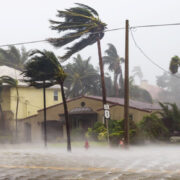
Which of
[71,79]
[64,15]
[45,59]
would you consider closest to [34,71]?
[45,59]

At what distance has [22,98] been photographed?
1770 inches

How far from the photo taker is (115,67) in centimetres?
7475

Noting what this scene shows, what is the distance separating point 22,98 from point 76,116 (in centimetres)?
901

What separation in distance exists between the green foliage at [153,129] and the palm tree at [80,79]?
120 feet

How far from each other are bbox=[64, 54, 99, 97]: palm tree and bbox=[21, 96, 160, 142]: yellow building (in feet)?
73.0

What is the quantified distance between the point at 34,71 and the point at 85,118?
44.1 feet

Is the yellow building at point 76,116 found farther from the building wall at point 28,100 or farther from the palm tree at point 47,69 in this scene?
the palm tree at point 47,69

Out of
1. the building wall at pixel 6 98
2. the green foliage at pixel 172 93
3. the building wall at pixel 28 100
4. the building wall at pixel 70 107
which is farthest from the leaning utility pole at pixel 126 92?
the green foliage at pixel 172 93

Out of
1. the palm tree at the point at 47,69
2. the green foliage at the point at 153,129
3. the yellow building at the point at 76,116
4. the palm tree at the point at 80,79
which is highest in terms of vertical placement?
the palm tree at the point at 80,79

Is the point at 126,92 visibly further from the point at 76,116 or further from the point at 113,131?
the point at 76,116

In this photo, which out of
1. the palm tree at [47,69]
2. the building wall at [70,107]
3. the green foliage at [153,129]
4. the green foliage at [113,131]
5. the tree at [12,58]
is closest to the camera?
the palm tree at [47,69]

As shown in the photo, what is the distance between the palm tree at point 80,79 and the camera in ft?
215

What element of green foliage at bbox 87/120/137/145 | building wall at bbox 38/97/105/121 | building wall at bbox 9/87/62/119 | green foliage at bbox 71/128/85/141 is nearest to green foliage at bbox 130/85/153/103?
building wall at bbox 9/87/62/119

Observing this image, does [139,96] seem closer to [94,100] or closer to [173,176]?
[94,100]
